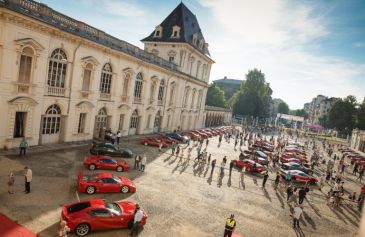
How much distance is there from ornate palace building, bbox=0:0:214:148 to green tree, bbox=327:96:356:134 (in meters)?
69.4

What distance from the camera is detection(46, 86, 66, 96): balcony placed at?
2414 centimetres

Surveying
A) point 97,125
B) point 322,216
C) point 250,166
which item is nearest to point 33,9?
point 97,125

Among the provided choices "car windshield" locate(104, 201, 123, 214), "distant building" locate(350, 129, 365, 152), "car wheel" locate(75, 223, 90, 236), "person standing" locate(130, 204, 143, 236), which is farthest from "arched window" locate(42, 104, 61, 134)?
"distant building" locate(350, 129, 365, 152)

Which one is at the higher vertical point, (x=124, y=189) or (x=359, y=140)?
(x=359, y=140)

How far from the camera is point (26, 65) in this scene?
72.3 feet

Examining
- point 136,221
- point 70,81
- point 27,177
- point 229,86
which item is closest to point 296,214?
point 136,221

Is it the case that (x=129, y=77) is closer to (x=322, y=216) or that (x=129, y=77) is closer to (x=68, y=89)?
(x=68, y=89)

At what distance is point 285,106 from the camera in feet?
617

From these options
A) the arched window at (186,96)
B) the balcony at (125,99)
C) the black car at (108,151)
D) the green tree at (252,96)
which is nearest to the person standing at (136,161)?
the black car at (108,151)

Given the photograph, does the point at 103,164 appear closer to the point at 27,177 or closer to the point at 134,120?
the point at 27,177

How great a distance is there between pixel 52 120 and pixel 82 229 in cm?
1642

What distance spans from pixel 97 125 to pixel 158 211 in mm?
18955

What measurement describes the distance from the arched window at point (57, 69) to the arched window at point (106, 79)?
17.7ft

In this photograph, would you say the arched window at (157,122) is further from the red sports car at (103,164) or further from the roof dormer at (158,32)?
the red sports car at (103,164)
